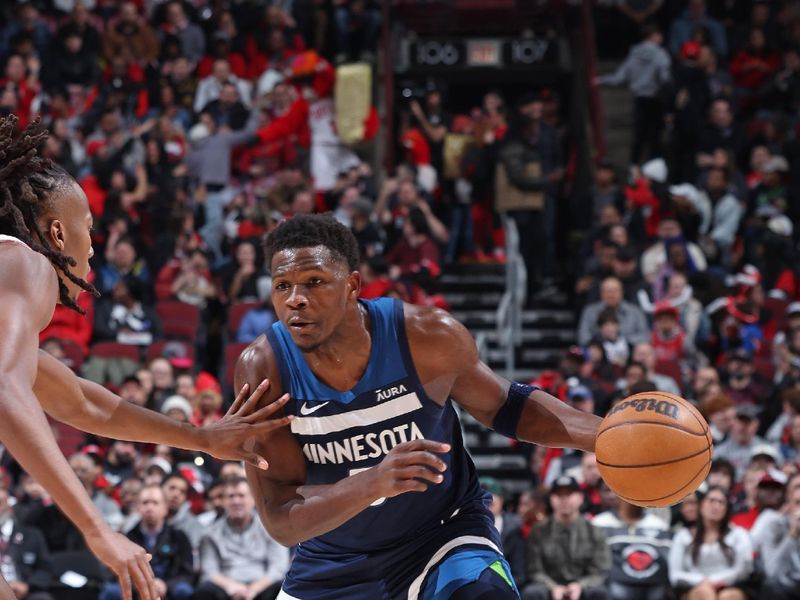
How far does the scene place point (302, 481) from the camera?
4.84 metres

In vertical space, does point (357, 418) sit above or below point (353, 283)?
below

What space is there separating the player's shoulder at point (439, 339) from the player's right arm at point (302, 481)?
1.40 ft

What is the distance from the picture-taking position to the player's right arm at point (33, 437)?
3391mm

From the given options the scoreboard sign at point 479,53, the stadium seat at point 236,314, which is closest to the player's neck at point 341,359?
the stadium seat at point 236,314

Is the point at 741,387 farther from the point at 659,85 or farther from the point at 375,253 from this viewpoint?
the point at 659,85

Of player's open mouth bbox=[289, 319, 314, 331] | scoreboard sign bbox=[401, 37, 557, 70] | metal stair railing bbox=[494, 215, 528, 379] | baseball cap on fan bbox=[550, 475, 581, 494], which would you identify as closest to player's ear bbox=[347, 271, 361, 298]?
player's open mouth bbox=[289, 319, 314, 331]

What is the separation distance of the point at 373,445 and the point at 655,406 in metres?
1.01

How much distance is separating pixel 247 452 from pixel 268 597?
5.32 metres

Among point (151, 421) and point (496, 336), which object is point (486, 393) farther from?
point (496, 336)

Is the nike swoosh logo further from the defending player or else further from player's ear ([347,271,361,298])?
player's ear ([347,271,361,298])

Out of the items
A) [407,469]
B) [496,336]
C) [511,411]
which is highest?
Result: [407,469]

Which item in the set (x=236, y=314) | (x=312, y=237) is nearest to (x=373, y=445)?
(x=312, y=237)

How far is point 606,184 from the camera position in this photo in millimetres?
14586

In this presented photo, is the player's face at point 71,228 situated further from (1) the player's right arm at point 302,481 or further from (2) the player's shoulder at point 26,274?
(1) the player's right arm at point 302,481
